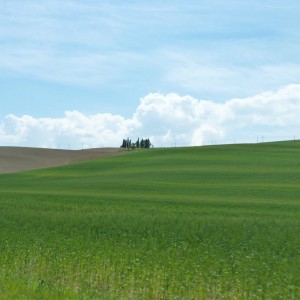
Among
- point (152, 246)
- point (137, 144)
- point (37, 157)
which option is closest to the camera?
point (152, 246)

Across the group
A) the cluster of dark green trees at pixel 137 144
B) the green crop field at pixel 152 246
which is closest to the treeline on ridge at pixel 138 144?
the cluster of dark green trees at pixel 137 144

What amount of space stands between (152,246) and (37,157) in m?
71.9

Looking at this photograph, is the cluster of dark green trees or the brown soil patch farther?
the cluster of dark green trees

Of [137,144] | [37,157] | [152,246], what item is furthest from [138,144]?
[152,246]

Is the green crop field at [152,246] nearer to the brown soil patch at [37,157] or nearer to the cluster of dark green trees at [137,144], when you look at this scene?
the brown soil patch at [37,157]

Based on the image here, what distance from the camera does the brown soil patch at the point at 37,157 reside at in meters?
80.5

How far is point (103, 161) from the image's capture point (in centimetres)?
7425

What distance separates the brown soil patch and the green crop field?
43720mm

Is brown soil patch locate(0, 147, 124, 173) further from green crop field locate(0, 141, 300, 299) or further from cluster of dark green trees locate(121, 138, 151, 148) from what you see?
green crop field locate(0, 141, 300, 299)

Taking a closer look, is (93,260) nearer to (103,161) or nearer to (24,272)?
(24,272)

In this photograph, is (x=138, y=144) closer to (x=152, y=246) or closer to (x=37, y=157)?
(x=37, y=157)

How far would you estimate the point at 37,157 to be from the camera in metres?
87.4

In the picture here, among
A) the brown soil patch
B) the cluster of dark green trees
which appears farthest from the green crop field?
the cluster of dark green trees

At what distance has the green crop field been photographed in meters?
12.7
